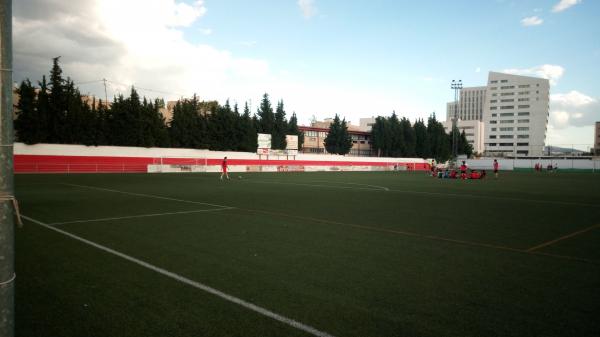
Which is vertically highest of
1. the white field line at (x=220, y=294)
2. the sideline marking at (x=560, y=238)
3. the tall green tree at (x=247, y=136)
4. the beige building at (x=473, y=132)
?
the beige building at (x=473, y=132)

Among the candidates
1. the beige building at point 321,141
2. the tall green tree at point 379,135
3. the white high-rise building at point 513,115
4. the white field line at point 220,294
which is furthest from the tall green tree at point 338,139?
the white high-rise building at point 513,115

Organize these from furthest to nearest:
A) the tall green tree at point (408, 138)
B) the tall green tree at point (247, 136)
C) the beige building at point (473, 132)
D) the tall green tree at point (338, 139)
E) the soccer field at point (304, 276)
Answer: the beige building at point (473, 132)
the tall green tree at point (408, 138)
the tall green tree at point (338, 139)
the tall green tree at point (247, 136)
the soccer field at point (304, 276)

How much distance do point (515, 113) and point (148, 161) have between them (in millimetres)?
157435

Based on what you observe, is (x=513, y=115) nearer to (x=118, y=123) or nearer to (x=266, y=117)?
(x=266, y=117)

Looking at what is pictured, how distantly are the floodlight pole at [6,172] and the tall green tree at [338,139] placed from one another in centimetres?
7692

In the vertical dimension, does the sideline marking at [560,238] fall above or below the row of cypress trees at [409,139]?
below

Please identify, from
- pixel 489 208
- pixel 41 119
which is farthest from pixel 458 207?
pixel 41 119

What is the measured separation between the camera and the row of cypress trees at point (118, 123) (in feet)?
130

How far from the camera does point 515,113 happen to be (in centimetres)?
15638

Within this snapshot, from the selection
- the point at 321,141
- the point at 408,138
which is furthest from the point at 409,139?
the point at 321,141

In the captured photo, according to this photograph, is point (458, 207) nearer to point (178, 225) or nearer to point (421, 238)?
point (421, 238)

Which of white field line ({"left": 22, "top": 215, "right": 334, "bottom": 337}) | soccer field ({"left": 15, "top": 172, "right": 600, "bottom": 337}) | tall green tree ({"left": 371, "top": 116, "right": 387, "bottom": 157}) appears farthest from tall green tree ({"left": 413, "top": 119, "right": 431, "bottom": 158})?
white field line ({"left": 22, "top": 215, "right": 334, "bottom": 337})

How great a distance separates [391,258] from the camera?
6.79m

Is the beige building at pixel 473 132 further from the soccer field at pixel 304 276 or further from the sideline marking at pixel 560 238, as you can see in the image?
the soccer field at pixel 304 276
